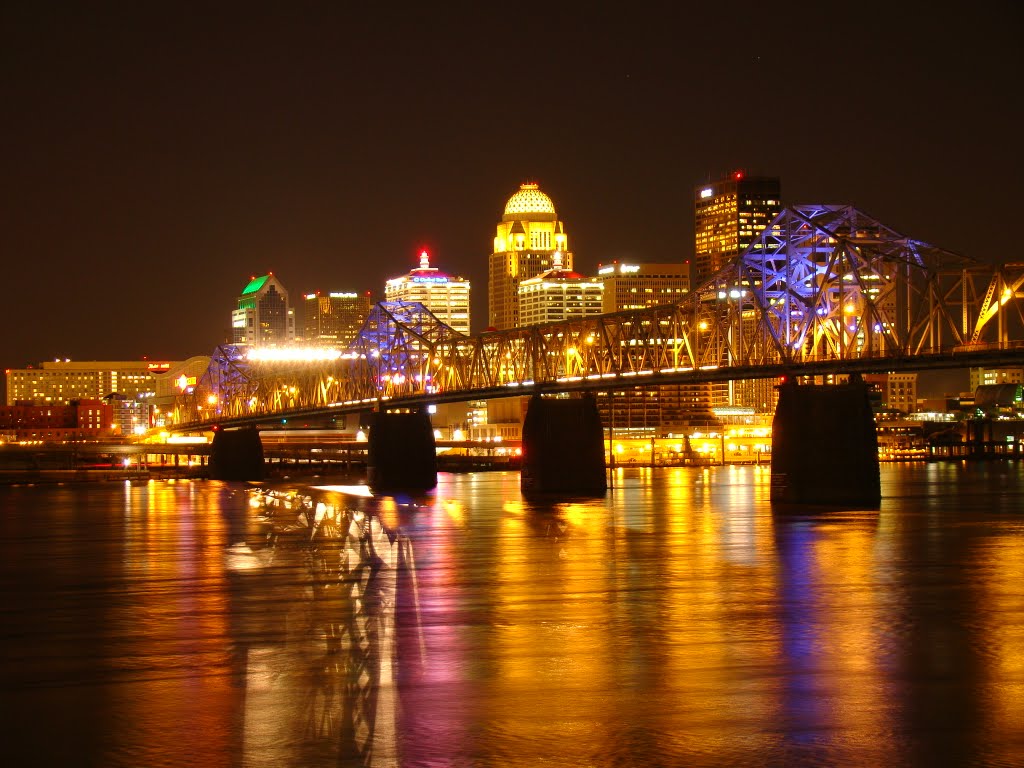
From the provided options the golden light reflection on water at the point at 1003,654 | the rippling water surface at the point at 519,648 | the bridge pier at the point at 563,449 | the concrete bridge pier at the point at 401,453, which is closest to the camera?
the rippling water surface at the point at 519,648

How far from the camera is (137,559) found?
53.7m

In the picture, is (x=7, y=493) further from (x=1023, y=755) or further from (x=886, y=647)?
(x=1023, y=755)

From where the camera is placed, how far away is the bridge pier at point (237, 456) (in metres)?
157

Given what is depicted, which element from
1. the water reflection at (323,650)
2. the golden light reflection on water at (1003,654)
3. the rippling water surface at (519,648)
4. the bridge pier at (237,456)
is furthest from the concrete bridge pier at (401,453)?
the golden light reflection on water at (1003,654)

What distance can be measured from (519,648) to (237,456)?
131 meters

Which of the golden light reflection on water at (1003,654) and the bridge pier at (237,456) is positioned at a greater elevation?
the bridge pier at (237,456)

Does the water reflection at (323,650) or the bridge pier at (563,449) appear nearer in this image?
the water reflection at (323,650)

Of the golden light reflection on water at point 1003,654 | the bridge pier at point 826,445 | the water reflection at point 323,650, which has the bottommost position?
the golden light reflection on water at point 1003,654

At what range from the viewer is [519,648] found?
102ft

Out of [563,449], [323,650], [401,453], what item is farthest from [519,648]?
[401,453]

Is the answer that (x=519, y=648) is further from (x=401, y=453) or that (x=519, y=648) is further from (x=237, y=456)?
(x=237, y=456)

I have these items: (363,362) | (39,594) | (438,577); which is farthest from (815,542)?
(363,362)

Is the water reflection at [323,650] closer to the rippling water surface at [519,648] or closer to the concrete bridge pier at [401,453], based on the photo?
the rippling water surface at [519,648]

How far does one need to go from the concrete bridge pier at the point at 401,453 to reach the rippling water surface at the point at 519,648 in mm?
50599
